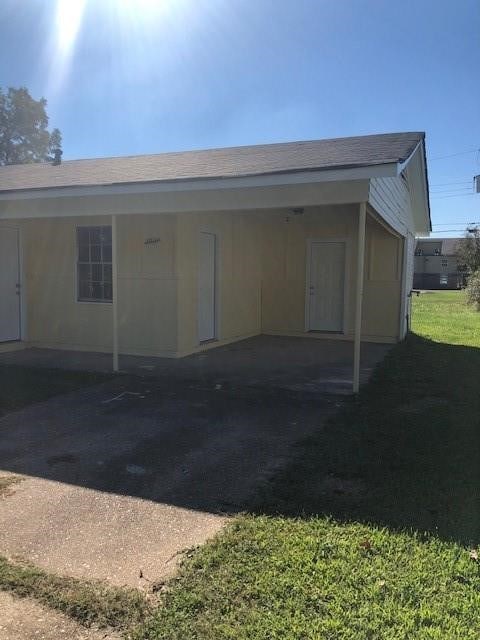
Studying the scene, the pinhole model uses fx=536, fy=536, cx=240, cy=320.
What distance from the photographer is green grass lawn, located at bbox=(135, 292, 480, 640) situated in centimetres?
246

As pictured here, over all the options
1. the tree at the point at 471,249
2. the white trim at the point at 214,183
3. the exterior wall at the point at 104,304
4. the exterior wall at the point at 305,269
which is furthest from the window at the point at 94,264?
the tree at the point at 471,249

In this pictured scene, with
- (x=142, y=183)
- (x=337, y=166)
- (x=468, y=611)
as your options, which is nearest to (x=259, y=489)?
(x=468, y=611)

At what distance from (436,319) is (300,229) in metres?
8.16

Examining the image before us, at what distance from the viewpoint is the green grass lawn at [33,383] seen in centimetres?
652

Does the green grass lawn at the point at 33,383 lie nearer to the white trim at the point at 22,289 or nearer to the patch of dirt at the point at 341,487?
the white trim at the point at 22,289

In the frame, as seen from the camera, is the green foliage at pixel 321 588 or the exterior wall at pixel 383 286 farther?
the exterior wall at pixel 383 286

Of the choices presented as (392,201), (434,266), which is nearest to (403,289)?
(392,201)

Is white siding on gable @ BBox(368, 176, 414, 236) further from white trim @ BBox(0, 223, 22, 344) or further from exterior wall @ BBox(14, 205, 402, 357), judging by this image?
white trim @ BBox(0, 223, 22, 344)

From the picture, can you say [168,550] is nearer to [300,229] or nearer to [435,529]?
[435,529]

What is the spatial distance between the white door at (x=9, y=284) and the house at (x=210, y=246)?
2 cm

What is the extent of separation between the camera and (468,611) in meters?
2.54

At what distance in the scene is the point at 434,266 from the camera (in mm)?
58375

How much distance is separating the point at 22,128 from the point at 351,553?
1774 inches

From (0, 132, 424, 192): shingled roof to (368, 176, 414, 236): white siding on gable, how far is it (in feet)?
1.76
